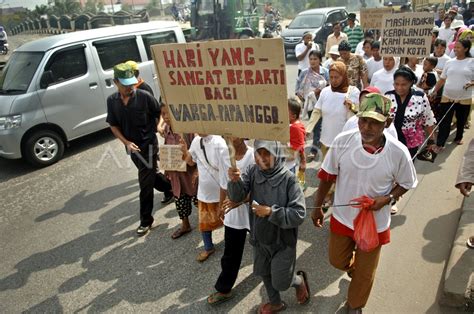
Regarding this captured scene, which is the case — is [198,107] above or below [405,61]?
above

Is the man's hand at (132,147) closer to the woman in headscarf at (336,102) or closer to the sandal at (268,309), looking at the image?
the woman in headscarf at (336,102)

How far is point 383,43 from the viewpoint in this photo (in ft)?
18.0

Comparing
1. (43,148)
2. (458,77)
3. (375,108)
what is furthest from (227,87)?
(43,148)

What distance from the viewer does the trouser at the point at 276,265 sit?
2.76 m

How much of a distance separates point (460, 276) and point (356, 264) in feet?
3.48

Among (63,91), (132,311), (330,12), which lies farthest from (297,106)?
(330,12)

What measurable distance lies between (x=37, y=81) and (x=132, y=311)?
475 centimetres

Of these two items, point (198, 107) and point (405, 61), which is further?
point (405, 61)

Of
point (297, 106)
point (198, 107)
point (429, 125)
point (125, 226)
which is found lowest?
point (125, 226)

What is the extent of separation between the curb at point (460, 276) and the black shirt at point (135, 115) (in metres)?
3.22

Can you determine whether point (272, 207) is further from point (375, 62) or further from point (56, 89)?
point (56, 89)

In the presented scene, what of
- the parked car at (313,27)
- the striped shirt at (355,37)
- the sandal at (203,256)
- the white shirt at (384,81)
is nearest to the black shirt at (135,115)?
the sandal at (203,256)

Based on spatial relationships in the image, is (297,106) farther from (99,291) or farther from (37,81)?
(37,81)

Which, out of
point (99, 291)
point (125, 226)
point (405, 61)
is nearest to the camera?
point (99, 291)
